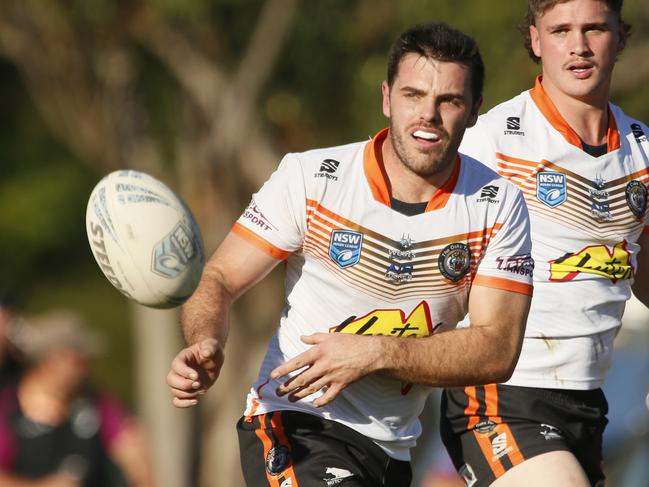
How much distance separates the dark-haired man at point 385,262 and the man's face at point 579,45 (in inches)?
26.9

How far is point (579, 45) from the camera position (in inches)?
237

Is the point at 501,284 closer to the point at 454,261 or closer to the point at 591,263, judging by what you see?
the point at 454,261

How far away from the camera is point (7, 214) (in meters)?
18.5

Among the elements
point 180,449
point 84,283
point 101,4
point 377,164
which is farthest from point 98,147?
point 377,164

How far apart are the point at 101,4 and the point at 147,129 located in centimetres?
170

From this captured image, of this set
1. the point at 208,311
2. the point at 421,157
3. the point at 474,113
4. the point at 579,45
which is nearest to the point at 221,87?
the point at 579,45

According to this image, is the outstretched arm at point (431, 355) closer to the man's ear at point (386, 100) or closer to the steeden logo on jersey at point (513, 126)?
the man's ear at point (386, 100)

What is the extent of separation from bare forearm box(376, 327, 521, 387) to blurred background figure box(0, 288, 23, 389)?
17.7 feet

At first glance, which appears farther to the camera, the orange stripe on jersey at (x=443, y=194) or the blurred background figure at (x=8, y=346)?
the blurred background figure at (x=8, y=346)

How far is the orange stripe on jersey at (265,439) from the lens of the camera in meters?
5.42

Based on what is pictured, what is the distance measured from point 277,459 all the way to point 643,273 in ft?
6.68

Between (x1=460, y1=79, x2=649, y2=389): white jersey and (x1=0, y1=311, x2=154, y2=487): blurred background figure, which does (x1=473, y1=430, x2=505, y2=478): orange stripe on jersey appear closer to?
(x1=460, y1=79, x2=649, y2=389): white jersey

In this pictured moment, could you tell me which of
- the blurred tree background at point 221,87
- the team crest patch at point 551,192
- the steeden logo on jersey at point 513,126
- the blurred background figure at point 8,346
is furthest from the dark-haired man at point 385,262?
the blurred tree background at point 221,87

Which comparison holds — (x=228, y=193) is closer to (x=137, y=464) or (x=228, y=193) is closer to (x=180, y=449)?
(x=180, y=449)
